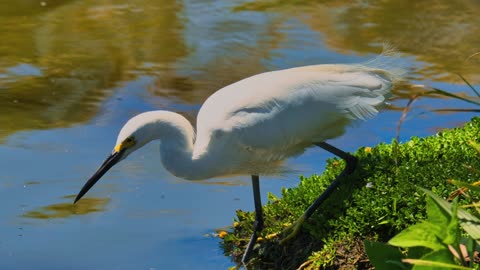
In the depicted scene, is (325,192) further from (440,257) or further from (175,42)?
(175,42)

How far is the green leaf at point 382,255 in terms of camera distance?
3.68 m

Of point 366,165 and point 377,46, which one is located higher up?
point 366,165

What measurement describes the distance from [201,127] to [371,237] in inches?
42.1

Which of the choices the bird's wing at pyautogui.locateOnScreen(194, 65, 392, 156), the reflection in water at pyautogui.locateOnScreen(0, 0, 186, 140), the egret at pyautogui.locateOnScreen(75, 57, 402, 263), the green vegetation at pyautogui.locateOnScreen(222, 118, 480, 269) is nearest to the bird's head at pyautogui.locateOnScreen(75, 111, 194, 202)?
the egret at pyautogui.locateOnScreen(75, 57, 402, 263)

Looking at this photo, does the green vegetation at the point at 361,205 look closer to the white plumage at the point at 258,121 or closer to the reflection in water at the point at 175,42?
the white plumage at the point at 258,121

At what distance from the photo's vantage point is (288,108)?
5.04 metres

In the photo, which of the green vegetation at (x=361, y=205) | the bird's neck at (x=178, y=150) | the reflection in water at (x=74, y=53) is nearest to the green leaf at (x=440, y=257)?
the green vegetation at (x=361, y=205)

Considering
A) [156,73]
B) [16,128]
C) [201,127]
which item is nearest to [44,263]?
[201,127]

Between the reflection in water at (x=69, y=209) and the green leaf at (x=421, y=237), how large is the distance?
9.34 ft

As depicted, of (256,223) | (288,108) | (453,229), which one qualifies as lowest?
(256,223)

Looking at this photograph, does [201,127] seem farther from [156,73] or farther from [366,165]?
[156,73]

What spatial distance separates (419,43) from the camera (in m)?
9.02

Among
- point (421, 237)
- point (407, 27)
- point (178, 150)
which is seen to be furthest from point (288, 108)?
point (407, 27)

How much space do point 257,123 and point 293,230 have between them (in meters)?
0.59
